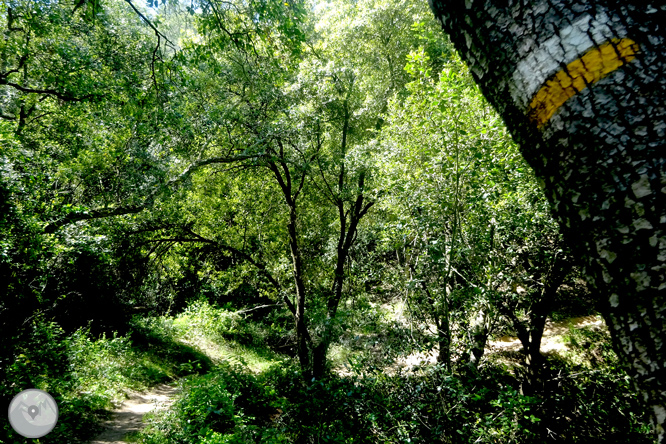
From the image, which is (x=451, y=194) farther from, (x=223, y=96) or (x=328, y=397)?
(x=223, y=96)

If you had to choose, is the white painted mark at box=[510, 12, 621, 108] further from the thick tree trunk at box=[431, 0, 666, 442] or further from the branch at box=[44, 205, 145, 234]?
the branch at box=[44, 205, 145, 234]

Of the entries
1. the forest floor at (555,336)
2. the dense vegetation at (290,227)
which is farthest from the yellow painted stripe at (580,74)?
the forest floor at (555,336)

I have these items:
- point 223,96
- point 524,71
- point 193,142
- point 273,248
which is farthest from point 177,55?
point 273,248

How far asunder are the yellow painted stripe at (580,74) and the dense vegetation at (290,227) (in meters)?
3.64

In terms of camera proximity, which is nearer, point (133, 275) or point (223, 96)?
point (223, 96)

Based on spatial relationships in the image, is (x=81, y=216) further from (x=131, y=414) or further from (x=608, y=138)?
(x=608, y=138)

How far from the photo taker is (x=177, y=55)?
4.61 meters

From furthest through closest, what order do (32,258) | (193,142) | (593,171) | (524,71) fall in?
(193,142), (32,258), (524,71), (593,171)

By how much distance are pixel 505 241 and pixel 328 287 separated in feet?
21.7

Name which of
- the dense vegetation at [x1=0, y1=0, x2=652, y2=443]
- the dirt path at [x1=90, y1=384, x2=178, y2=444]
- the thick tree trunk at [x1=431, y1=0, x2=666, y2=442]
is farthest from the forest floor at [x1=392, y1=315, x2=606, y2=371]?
the thick tree trunk at [x1=431, y1=0, x2=666, y2=442]

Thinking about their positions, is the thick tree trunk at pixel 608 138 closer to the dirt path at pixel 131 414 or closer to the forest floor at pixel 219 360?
the forest floor at pixel 219 360

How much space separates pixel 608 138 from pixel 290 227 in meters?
8.84

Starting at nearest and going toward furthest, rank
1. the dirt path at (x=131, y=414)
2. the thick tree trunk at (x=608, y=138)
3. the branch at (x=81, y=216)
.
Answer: the thick tree trunk at (x=608, y=138) → the branch at (x=81, y=216) → the dirt path at (x=131, y=414)

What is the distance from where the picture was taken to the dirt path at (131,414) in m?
6.15
